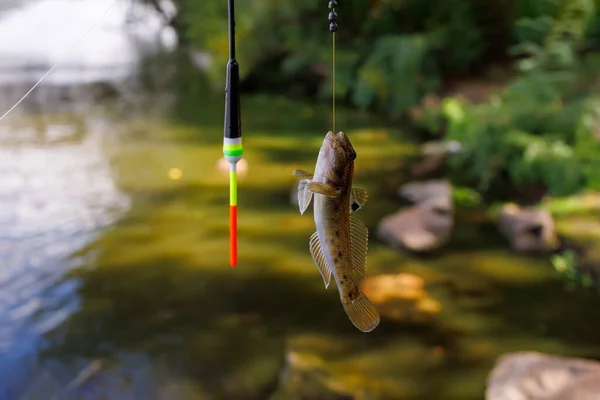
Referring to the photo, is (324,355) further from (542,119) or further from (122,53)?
(122,53)

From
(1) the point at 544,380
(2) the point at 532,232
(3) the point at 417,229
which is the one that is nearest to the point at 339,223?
(1) the point at 544,380

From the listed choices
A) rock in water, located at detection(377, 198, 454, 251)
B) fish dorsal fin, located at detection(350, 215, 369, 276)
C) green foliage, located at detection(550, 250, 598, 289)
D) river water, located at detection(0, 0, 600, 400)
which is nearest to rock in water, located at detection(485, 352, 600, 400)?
river water, located at detection(0, 0, 600, 400)

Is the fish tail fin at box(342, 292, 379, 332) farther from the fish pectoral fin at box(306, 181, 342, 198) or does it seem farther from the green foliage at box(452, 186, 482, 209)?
the green foliage at box(452, 186, 482, 209)

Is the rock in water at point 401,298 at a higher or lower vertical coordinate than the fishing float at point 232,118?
lower

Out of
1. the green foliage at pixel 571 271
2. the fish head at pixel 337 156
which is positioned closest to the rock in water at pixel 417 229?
the green foliage at pixel 571 271

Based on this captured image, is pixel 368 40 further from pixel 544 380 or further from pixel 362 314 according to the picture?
pixel 362 314

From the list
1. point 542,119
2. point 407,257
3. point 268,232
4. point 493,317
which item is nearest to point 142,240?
point 268,232

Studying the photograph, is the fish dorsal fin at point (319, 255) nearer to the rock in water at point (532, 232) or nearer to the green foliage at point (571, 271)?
the green foliage at point (571, 271)
